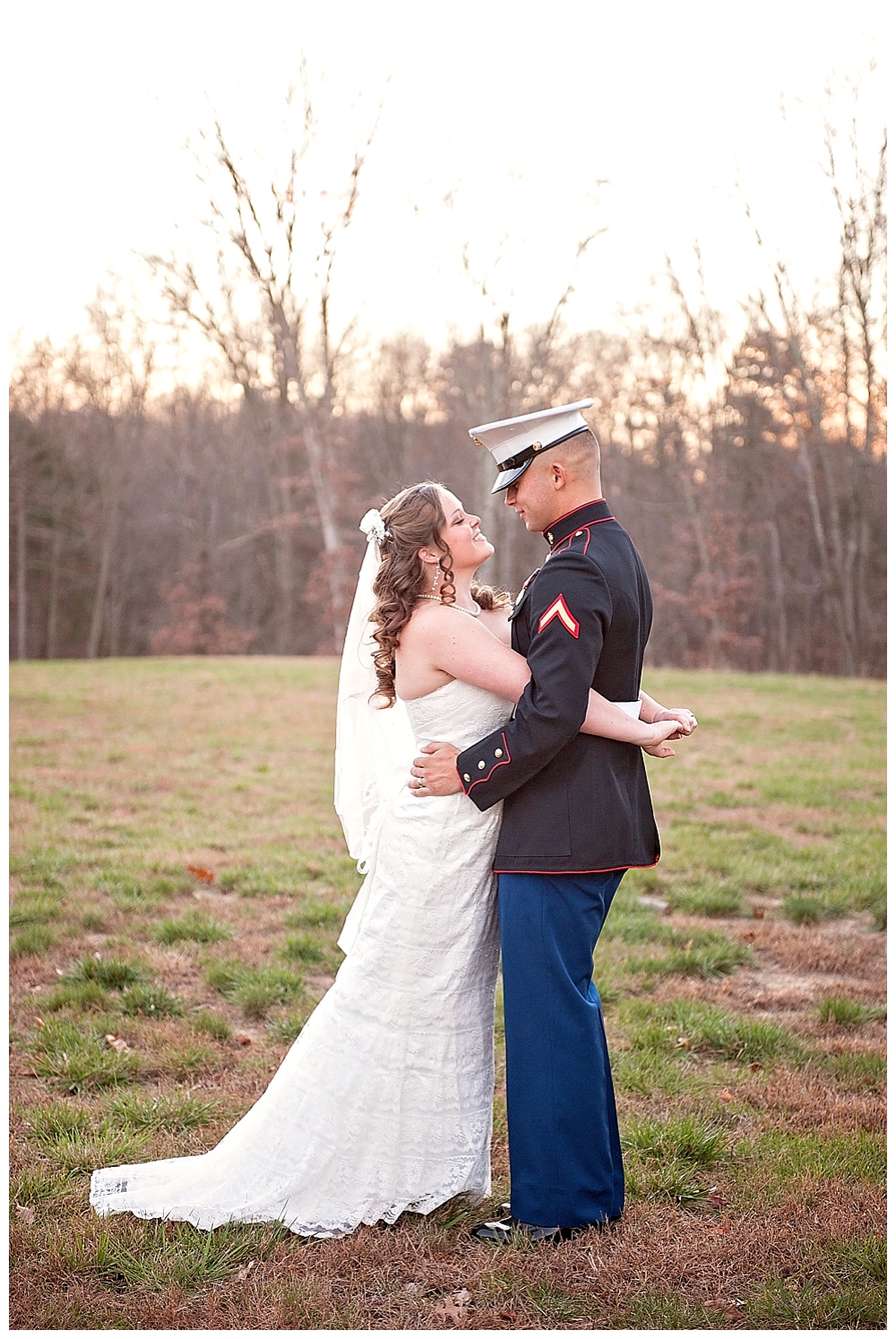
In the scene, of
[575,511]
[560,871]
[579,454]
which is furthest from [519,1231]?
[579,454]

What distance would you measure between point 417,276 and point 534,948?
23.1 meters

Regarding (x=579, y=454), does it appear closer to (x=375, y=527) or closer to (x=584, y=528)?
(x=584, y=528)

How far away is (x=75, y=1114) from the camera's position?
4.08 meters

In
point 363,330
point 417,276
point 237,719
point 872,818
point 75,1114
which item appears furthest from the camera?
point 363,330

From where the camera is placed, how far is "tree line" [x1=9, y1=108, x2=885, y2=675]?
25.2m

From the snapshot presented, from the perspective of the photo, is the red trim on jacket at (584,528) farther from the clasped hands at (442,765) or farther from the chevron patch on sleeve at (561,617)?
the clasped hands at (442,765)

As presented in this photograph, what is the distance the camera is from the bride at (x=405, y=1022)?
11.0 ft

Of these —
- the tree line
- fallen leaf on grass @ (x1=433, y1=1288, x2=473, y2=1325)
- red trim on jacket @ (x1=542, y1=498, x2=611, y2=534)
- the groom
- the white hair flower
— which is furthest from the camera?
the tree line

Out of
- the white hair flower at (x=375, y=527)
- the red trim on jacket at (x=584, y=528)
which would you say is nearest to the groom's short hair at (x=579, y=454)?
the red trim on jacket at (x=584, y=528)

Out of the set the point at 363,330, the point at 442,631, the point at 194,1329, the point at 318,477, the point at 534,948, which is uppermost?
the point at 363,330

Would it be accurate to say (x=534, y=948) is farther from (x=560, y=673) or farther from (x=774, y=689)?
(x=774, y=689)

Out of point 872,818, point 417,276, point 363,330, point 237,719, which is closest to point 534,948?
point 872,818

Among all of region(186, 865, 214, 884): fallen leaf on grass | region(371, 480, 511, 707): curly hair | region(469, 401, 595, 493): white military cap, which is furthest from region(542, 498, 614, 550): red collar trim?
region(186, 865, 214, 884): fallen leaf on grass

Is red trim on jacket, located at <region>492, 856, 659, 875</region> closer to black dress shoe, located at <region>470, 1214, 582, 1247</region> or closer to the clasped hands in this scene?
the clasped hands
